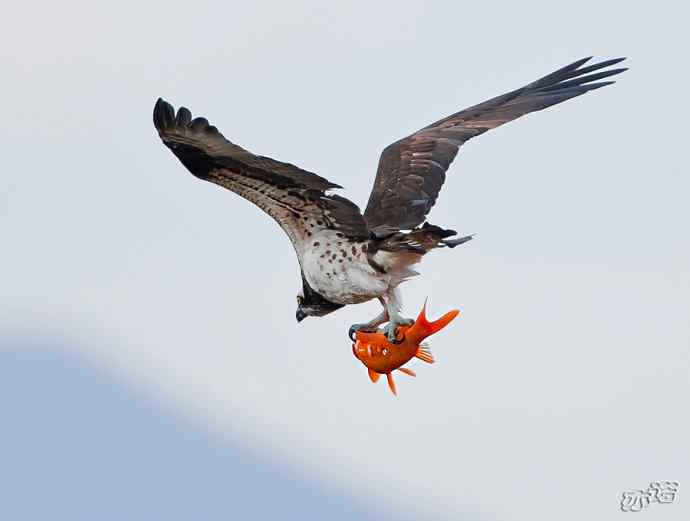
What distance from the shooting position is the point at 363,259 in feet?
56.4

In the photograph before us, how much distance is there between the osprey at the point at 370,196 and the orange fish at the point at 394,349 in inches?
6.6

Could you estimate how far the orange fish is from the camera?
16.3m

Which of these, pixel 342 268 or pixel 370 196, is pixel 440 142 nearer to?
pixel 370 196

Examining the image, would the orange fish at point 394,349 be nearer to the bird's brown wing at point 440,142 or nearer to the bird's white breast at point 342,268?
the bird's white breast at point 342,268

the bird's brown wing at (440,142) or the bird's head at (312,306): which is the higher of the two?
the bird's brown wing at (440,142)

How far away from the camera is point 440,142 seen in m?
19.5

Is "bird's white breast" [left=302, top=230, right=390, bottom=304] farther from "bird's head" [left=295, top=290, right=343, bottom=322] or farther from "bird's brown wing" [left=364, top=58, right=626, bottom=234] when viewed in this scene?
"bird's brown wing" [left=364, top=58, right=626, bottom=234]

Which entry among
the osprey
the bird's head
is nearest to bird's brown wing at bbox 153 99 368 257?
the osprey

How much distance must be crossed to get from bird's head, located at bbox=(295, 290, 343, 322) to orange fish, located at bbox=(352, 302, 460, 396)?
3.44 ft

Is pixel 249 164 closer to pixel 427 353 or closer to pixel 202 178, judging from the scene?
pixel 202 178

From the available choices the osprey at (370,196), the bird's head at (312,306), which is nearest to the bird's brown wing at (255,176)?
the osprey at (370,196)

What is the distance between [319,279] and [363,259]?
1.78 feet

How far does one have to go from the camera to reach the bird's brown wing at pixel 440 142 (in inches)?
730

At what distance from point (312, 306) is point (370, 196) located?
56.3 inches
